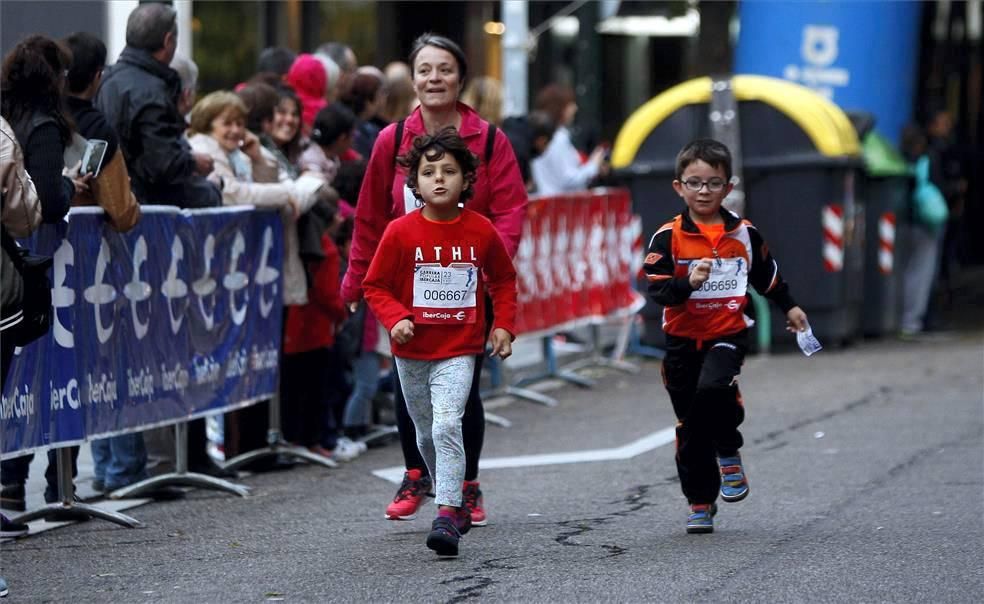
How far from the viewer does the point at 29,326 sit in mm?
6648

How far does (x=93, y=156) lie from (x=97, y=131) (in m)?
0.25

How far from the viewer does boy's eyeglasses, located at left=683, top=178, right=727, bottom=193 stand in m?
7.19

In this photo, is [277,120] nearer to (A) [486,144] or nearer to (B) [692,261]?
(A) [486,144]

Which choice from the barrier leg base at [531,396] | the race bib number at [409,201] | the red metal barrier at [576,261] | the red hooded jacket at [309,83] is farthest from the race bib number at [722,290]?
the red metal barrier at [576,261]

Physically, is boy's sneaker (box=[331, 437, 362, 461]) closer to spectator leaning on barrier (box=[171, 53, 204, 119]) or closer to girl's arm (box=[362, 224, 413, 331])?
spectator leaning on barrier (box=[171, 53, 204, 119])

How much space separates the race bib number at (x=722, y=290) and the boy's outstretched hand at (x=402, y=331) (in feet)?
3.80

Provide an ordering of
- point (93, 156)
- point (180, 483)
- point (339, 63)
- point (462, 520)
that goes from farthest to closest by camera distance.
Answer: point (339, 63) → point (180, 483) → point (93, 156) → point (462, 520)

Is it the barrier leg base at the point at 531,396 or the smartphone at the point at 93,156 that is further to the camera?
the barrier leg base at the point at 531,396

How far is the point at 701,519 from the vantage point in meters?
7.25

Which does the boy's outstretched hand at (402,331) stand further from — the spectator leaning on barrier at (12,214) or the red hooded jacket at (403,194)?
the spectator leaning on barrier at (12,214)

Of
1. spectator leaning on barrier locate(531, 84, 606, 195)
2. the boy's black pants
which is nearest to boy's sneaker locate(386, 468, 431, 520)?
the boy's black pants

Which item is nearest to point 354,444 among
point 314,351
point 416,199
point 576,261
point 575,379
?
point 314,351

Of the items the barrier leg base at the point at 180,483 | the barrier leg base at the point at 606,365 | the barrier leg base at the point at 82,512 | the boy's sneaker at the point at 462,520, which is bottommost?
the barrier leg base at the point at 606,365

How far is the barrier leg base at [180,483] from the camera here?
8.49 metres
